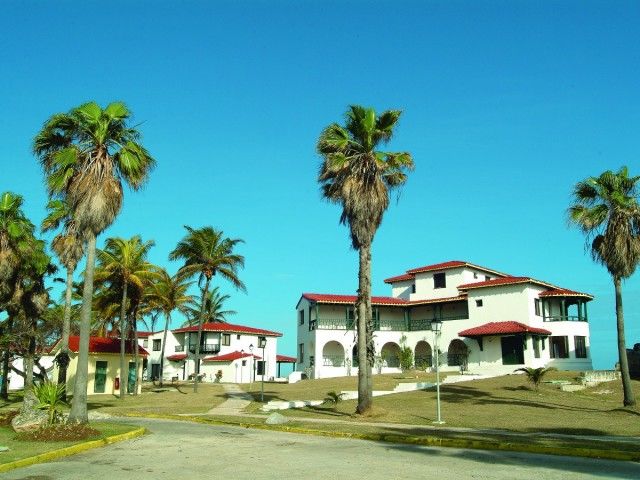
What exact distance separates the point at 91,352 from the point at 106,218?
28363mm

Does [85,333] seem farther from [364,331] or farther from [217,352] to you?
[217,352]

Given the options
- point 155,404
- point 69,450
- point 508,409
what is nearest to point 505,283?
point 508,409

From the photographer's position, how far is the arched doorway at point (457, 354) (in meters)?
55.2

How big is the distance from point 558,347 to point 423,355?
12477 millimetres

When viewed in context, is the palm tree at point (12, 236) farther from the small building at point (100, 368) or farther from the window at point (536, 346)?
the window at point (536, 346)

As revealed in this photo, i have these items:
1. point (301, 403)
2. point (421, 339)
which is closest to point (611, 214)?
point (301, 403)

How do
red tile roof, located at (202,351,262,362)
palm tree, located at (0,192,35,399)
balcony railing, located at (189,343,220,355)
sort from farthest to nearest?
balcony railing, located at (189,343,220,355), red tile roof, located at (202,351,262,362), palm tree, located at (0,192,35,399)

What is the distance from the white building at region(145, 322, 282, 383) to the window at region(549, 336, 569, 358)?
29.5 meters

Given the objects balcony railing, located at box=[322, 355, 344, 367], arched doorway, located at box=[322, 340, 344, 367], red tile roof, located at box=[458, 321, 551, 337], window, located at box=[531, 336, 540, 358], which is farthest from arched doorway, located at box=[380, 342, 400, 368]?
window, located at box=[531, 336, 540, 358]

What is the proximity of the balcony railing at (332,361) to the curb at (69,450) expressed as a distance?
39449 millimetres

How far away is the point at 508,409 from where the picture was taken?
27859mm

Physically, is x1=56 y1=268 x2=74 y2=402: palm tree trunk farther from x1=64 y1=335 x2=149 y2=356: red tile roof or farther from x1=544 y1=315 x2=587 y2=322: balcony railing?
x1=544 y1=315 x2=587 y2=322: balcony railing

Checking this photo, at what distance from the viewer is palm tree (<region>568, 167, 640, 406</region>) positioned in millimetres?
28344

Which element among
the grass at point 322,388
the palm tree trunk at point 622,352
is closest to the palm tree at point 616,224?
the palm tree trunk at point 622,352
